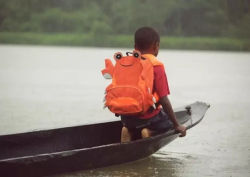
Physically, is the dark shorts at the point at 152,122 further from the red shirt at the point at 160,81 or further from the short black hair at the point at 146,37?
the short black hair at the point at 146,37

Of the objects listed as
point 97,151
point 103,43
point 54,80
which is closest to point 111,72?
point 97,151

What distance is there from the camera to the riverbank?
4075cm

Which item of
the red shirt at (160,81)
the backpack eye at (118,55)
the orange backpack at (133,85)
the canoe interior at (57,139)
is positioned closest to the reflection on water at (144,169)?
the canoe interior at (57,139)

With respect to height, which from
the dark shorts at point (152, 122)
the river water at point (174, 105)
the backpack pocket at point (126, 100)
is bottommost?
the river water at point (174, 105)

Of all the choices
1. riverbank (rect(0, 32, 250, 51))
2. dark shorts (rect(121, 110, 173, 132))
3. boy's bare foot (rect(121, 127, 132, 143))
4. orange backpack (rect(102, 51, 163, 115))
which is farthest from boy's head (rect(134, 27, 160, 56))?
riverbank (rect(0, 32, 250, 51))

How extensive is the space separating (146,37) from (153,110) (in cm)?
56

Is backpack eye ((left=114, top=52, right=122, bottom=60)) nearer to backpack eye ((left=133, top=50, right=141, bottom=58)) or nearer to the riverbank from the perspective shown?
backpack eye ((left=133, top=50, right=141, bottom=58))

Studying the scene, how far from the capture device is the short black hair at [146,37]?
15.8 ft

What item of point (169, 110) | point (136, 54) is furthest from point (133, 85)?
point (169, 110)

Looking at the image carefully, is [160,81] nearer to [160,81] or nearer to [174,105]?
[160,81]

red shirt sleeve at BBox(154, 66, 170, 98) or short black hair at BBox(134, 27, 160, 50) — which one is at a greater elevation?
short black hair at BBox(134, 27, 160, 50)

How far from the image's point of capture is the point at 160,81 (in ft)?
15.7

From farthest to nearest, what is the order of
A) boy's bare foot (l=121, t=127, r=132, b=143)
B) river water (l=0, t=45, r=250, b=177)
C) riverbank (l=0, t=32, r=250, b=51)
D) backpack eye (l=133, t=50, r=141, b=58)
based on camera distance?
riverbank (l=0, t=32, r=250, b=51), river water (l=0, t=45, r=250, b=177), boy's bare foot (l=121, t=127, r=132, b=143), backpack eye (l=133, t=50, r=141, b=58)

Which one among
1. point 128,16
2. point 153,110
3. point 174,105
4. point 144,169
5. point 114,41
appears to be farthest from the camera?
point 128,16
